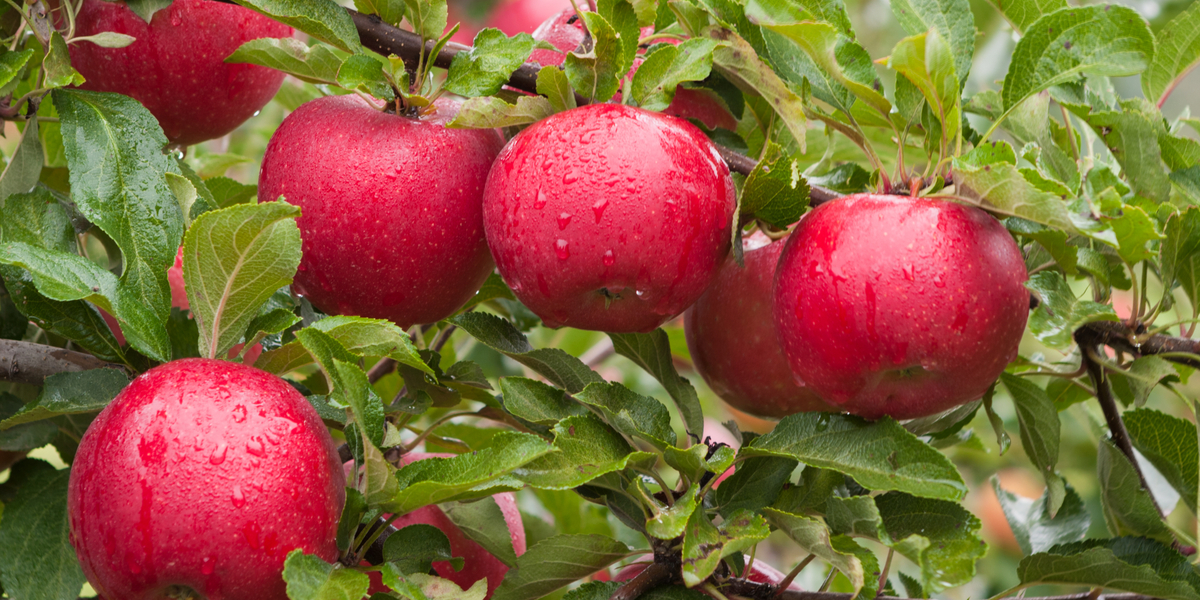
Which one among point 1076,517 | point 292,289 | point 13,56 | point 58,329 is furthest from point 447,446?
point 1076,517

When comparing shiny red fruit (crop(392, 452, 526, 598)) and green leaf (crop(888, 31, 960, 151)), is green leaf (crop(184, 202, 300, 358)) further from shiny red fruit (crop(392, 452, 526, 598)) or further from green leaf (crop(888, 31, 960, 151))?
green leaf (crop(888, 31, 960, 151))

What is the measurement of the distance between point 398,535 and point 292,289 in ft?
1.01

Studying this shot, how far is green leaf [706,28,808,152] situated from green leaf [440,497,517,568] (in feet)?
1.54

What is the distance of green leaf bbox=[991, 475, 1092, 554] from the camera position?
3.55 ft

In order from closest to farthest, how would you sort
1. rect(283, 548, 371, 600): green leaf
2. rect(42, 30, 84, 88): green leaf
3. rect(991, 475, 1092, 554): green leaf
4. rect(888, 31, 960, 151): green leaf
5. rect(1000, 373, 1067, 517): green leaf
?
1. rect(283, 548, 371, 600): green leaf
2. rect(888, 31, 960, 151): green leaf
3. rect(42, 30, 84, 88): green leaf
4. rect(1000, 373, 1067, 517): green leaf
5. rect(991, 475, 1092, 554): green leaf

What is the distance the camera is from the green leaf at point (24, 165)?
3.15ft

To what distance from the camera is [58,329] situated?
85 centimetres

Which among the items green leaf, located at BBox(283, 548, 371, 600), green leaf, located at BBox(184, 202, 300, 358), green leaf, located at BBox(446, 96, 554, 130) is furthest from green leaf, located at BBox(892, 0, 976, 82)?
green leaf, located at BBox(283, 548, 371, 600)

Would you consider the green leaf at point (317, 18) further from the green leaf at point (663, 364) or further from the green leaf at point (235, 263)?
the green leaf at point (663, 364)

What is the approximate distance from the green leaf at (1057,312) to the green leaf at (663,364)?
342mm

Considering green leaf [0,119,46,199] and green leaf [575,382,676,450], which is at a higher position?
green leaf [0,119,46,199]

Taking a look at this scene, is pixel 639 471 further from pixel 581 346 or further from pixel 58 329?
pixel 581 346

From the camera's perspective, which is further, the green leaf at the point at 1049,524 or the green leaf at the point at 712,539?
the green leaf at the point at 1049,524

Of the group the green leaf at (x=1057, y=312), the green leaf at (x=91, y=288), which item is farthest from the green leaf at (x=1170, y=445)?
the green leaf at (x=91, y=288)
